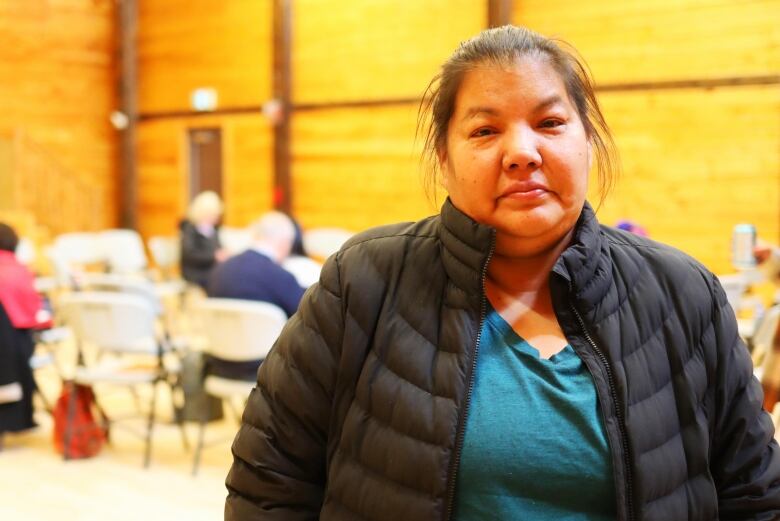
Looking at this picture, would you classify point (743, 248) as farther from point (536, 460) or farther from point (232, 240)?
point (232, 240)

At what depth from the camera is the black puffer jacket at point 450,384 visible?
1.18 m

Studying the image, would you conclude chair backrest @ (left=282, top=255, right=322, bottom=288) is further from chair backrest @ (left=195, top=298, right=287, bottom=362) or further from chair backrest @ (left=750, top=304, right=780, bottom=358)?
chair backrest @ (left=750, top=304, right=780, bottom=358)

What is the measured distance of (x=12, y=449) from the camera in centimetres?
548

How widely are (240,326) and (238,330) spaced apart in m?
0.03

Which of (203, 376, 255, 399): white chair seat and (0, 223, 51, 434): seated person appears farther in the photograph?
(0, 223, 51, 434): seated person

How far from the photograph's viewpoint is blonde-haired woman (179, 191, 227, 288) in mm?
8844

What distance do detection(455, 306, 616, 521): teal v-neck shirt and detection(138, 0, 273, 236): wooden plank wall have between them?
10.2 m

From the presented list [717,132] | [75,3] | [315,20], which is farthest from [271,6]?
[717,132]

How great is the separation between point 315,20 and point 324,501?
10073mm

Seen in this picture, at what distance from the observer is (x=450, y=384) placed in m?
1.19

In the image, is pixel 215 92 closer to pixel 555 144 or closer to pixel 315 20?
pixel 315 20

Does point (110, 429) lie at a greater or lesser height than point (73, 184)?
lesser

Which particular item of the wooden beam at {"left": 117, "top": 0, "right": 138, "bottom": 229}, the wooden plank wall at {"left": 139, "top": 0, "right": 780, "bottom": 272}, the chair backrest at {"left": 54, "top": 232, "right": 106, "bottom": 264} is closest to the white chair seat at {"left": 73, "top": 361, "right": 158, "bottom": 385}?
the wooden plank wall at {"left": 139, "top": 0, "right": 780, "bottom": 272}

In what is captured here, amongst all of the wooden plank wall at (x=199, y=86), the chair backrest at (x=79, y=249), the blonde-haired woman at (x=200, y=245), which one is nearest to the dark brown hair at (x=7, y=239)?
the chair backrest at (x=79, y=249)
